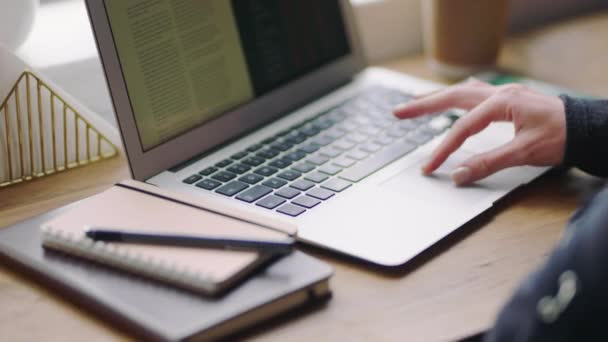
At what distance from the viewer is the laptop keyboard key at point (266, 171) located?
34.1 inches

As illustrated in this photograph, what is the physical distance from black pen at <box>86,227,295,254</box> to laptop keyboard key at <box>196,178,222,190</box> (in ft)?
0.57

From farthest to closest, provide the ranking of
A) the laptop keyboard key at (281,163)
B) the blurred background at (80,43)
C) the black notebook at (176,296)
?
the blurred background at (80,43) < the laptop keyboard key at (281,163) < the black notebook at (176,296)

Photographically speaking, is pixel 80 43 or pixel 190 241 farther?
pixel 80 43

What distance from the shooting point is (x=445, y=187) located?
2.74 ft

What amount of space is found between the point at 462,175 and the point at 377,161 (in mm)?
107

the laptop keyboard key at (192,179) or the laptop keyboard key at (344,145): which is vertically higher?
the laptop keyboard key at (192,179)

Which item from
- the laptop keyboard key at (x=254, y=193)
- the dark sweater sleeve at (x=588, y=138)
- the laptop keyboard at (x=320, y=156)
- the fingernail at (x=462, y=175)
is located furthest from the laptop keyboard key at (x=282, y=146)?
the dark sweater sleeve at (x=588, y=138)

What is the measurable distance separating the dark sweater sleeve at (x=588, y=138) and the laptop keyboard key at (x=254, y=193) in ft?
1.07

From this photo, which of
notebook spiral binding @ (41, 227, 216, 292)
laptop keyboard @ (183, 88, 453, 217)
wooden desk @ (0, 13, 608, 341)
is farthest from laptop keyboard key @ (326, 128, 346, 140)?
notebook spiral binding @ (41, 227, 216, 292)

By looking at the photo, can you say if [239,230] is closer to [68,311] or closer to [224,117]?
[68,311]

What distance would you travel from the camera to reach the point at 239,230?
0.69m

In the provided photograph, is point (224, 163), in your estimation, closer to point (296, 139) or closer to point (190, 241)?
point (296, 139)

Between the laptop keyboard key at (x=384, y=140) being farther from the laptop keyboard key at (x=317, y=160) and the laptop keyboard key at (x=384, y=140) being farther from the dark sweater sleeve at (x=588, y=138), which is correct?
the dark sweater sleeve at (x=588, y=138)

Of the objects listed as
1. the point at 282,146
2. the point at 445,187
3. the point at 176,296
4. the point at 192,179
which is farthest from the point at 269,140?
the point at 176,296
